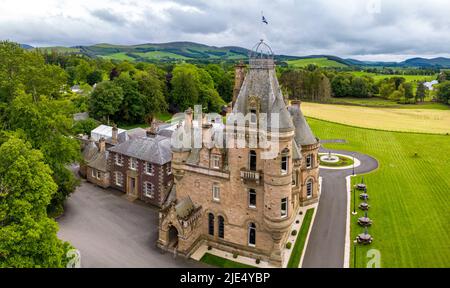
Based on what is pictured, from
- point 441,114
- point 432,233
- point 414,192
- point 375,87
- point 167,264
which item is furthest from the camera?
point 375,87

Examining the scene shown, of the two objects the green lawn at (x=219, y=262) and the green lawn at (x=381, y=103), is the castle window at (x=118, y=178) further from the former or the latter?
the green lawn at (x=381, y=103)

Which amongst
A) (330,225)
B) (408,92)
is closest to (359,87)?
(408,92)

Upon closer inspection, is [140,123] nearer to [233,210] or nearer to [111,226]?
[111,226]

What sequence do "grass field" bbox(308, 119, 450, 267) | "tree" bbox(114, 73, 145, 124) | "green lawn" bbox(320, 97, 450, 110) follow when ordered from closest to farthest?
"grass field" bbox(308, 119, 450, 267) < "tree" bbox(114, 73, 145, 124) < "green lawn" bbox(320, 97, 450, 110)

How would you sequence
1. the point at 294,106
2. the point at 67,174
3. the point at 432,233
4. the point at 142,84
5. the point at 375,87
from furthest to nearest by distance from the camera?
the point at 375,87 < the point at 142,84 < the point at 294,106 < the point at 67,174 < the point at 432,233

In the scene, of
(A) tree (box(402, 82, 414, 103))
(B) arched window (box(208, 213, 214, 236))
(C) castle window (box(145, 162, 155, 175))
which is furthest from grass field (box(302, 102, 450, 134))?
(B) arched window (box(208, 213, 214, 236))

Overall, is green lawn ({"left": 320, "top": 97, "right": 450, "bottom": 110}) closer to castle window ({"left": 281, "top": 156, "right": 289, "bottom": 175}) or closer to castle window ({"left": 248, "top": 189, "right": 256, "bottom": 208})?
castle window ({"left": 248, "top": 189, "right": 256, "bottom": 208})

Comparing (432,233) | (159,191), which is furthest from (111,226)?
(432,233)
